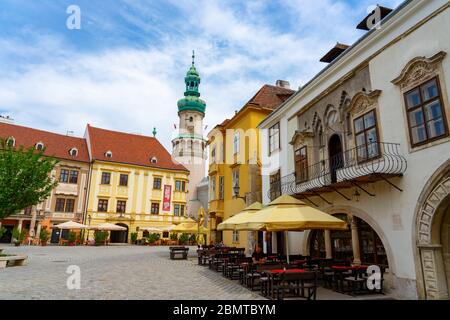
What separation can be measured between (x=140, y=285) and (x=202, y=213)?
14028 millimetres

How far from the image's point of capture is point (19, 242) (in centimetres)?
3127

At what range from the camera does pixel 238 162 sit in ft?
75.3

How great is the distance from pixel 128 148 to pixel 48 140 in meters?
10.6

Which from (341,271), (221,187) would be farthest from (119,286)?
(221,187)

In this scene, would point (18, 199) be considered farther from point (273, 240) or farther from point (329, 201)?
point (329, 201)

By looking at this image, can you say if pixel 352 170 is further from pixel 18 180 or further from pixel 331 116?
pixel 18 180

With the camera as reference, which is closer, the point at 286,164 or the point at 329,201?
the point at 329,201

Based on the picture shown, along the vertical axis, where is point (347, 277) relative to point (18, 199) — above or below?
below

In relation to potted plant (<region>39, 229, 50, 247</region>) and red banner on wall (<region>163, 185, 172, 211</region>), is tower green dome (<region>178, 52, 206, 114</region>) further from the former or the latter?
potted plant (<region>39, 229, 50, 247</region>)

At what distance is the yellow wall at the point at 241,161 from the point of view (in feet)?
71.2

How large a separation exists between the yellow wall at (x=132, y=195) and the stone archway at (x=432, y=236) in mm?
34103

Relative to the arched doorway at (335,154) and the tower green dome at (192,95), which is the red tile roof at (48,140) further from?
the arched doorway at (335,154)
